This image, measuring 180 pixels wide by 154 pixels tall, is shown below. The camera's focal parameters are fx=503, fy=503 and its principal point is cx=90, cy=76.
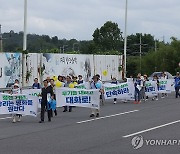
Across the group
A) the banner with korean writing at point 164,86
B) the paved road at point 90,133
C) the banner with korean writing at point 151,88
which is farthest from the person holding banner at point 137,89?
the paved road at point 90,133

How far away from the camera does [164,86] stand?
36219 millimetres

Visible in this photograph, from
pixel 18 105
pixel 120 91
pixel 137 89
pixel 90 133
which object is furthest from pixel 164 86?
pixel 90 133

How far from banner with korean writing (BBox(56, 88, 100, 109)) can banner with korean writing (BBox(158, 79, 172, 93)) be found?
1350 cm

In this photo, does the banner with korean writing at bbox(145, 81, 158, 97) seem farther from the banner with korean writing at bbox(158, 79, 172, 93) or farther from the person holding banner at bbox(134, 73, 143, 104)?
the person holding banner at bbox(134, 73, 143, 104)

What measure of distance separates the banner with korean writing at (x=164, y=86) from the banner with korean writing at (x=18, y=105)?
645 inches

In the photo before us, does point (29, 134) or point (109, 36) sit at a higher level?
point (109, 36)

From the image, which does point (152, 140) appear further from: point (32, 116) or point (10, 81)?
point (10, 81)

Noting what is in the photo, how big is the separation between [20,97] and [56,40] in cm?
13864

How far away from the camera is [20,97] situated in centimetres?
2075

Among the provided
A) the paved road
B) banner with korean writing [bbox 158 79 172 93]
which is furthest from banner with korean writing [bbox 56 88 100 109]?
banner with korean writing [bbox 158 79 172 93]

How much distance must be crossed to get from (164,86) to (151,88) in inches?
104

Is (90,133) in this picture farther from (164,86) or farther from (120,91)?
(164,86)

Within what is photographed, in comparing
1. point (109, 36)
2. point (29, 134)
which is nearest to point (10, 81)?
point (29, 134)

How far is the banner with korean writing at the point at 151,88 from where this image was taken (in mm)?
33425
